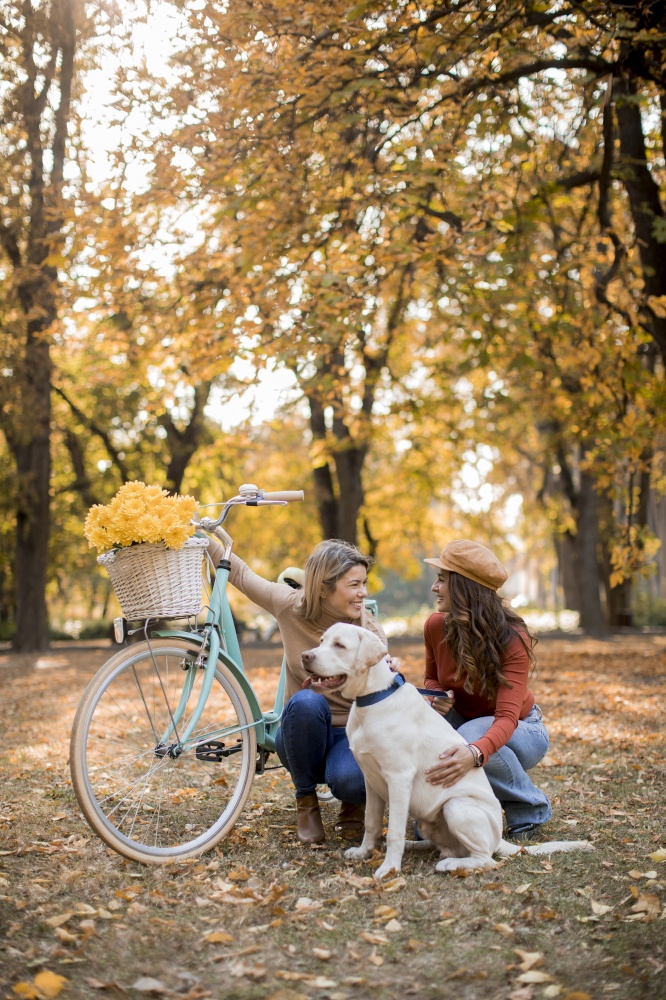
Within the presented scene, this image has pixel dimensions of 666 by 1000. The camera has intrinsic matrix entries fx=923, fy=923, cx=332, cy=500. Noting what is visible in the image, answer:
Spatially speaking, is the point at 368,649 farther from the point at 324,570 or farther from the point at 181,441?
the point at 181,441

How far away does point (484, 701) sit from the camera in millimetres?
4316

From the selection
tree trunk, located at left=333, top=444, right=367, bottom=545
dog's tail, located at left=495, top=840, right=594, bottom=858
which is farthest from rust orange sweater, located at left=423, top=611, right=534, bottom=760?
tree trunk, located at left=333, top=444, right=367, bottom=545

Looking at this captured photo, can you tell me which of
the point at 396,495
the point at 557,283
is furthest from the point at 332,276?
the point at 396,495

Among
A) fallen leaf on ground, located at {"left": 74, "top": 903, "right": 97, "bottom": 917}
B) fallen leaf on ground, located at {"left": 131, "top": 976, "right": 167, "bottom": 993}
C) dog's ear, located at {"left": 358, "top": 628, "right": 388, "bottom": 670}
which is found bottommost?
fallen leaf on ground, located at {"left": 131, "top": 976, "right": 167, "bottom": 993}

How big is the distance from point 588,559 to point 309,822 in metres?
13.1

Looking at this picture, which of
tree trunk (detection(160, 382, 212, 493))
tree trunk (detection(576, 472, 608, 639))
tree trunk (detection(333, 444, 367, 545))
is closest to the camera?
tree trunk (detection(333, 444, 367, 545))

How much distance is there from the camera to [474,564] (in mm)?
4125

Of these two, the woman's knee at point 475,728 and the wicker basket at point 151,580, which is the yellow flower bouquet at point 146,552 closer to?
the wicker basket at point 151,580

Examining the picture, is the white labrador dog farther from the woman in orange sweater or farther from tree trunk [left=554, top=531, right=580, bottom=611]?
tree trunk [left=554, top=531, right=580, bottom=611]

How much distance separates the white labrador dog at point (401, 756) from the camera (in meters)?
3.57

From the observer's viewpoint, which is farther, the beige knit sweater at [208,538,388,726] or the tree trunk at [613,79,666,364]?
the tree trunk at [613,79,666,364]

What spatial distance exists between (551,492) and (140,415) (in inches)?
391

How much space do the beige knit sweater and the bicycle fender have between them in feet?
0.71

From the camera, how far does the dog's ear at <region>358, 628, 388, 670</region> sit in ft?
11.8
